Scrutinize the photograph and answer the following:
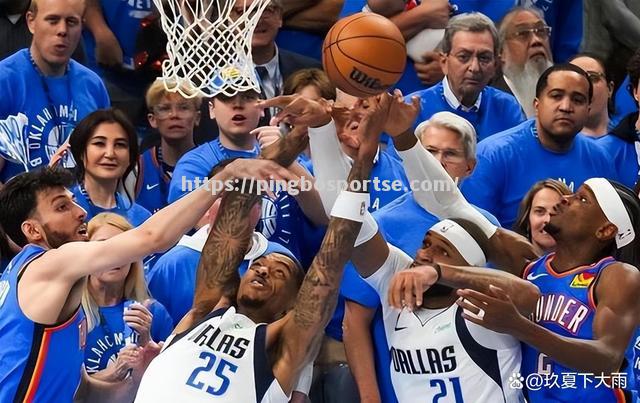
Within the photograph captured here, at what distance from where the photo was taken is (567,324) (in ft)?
17.6

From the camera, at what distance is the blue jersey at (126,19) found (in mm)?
7418

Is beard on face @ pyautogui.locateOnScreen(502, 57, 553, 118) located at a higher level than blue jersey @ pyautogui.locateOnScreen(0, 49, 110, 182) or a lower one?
higher

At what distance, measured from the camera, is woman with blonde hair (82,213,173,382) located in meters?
5.86

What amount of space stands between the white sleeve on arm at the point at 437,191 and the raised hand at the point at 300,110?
39 centimetres

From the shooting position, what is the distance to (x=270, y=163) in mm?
5152

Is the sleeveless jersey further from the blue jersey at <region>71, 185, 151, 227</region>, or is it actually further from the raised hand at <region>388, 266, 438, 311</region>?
the blue jersey at <region>71, 185, 151, 227</region>

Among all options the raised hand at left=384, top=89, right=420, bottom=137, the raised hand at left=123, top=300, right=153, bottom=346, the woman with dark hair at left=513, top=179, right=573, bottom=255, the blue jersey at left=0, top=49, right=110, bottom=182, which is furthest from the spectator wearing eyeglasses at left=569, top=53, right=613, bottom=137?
the raised hand at left=123, top=300, right=153, bottom=346

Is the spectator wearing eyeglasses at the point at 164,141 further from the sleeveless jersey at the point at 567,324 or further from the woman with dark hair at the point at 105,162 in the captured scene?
the sleeveless jersey at the point at 567,324

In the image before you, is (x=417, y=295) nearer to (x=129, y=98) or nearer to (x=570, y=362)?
(x=570, y=362)

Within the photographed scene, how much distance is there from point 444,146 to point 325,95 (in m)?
0.73

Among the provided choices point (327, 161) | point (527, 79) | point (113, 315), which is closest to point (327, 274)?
point (327, 161)

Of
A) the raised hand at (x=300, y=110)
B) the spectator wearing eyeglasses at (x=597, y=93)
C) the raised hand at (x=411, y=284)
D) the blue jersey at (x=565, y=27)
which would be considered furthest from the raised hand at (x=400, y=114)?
the blue jersey at (x=565, y=27)

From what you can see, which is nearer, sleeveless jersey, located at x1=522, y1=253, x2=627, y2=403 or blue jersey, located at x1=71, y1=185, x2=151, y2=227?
sleeveless jersey, located at x1=522, y1=253, x2=627, y2=403

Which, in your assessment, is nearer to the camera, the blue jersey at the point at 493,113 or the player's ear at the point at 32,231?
the player's ear at the point at 32,231
